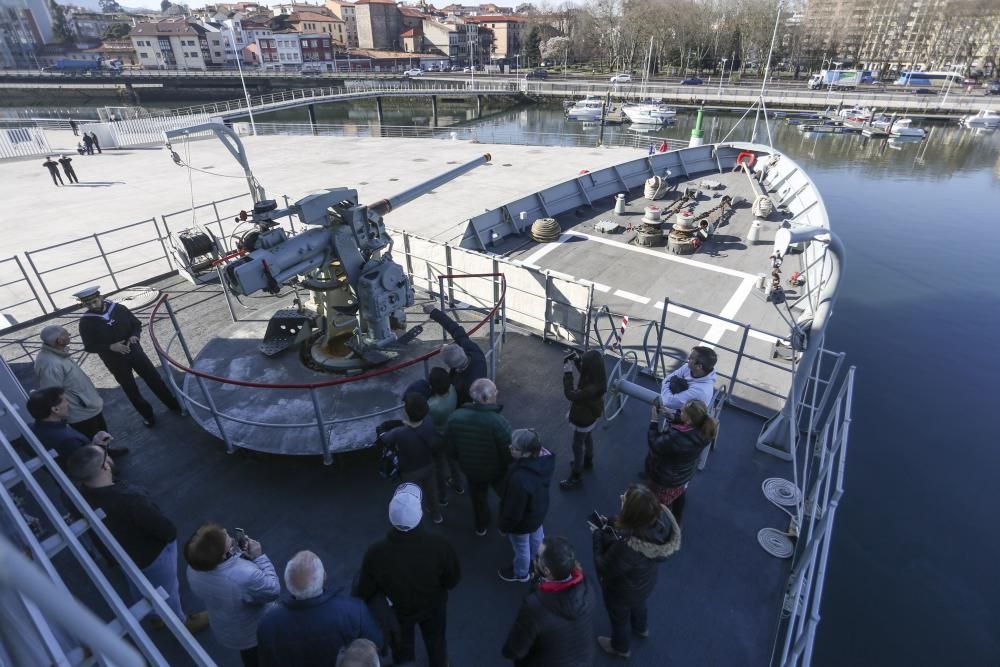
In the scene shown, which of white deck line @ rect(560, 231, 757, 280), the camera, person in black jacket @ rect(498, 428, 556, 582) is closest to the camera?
person in black jacket @ rect(498, 428, 556, 582)

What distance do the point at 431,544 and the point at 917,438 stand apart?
1178cm

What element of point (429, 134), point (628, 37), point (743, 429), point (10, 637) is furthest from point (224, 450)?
point (628, 37)

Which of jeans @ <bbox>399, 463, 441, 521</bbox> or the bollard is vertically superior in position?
jeans @ <bbox>399, 463, 441, 521</bbox>

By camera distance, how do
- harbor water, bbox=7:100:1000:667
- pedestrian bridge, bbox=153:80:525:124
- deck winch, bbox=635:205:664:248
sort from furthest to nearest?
1. pedestrian bridge, bbox=153:80:525:124
2. deck winch, bbox=635:205:664:248
3. harbor water, bbox=7:100:1000:667

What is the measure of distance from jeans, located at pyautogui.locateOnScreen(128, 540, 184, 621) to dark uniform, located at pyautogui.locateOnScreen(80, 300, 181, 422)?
3.24 m

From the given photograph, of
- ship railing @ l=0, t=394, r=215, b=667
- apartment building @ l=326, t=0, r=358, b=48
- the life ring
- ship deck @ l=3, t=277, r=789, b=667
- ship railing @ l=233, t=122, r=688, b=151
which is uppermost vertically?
apartment building @ l=326, t=0, r=358, b=48

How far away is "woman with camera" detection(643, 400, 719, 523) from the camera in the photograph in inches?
170

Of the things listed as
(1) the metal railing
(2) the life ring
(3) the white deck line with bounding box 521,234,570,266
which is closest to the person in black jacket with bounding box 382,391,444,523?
(3) the white deck line with bounding box 521,234,570,266

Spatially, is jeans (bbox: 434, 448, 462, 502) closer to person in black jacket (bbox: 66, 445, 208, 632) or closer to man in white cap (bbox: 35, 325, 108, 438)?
person in black jacket (bbox: 66, 445, 208, 632)

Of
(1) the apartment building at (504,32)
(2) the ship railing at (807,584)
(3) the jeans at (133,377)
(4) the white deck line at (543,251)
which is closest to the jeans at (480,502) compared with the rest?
(2) the ship railing at (807,584)

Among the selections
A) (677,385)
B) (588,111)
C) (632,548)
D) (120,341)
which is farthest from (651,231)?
(588,111)

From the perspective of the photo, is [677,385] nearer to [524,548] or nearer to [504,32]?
[524,548]

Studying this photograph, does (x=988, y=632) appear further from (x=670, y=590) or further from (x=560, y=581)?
(x=560, y=581)

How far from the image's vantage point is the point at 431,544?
3268 mm
